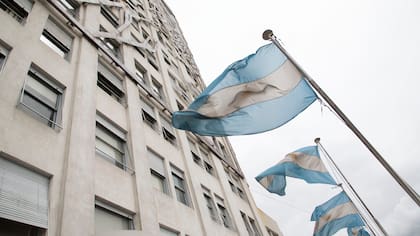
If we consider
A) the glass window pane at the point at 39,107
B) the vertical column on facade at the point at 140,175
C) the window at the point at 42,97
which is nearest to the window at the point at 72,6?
the vertical column on facade at the point at 140,175

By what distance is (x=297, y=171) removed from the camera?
9922mm

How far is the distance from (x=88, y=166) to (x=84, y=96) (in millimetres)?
2422

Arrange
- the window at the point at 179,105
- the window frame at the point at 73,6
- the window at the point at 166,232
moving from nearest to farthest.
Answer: the window at the point at 166,232 < the window frame at the point at 73,6 < the window at the point at 179,105

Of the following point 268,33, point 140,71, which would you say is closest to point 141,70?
point 140,71

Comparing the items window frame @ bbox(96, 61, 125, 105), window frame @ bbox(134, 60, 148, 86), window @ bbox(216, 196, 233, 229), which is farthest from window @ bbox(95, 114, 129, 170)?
window @ bbox(216, 196, 233, 229)

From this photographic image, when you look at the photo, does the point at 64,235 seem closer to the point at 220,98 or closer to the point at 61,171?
the point at 61,171

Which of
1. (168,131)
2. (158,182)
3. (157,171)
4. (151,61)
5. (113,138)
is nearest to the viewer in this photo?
(113,138)

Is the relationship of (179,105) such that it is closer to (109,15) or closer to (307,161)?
(109,15)

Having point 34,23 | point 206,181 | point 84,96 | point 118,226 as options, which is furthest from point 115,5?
point 118,226

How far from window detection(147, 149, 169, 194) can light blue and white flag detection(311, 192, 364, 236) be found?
7170 mm

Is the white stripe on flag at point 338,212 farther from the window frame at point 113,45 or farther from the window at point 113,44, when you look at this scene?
the window at point 113,44

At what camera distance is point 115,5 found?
54.0 ft

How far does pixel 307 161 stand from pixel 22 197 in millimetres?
8946

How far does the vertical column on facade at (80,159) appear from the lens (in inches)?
201
